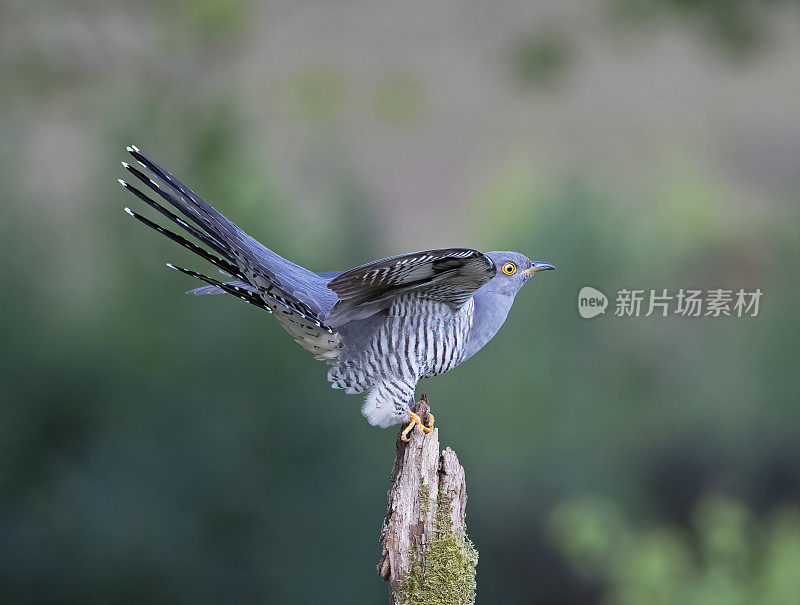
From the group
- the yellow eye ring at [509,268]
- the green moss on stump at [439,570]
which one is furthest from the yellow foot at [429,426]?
the yellow eye ring at [509,268]

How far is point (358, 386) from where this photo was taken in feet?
6.05

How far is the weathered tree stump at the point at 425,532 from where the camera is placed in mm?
1767

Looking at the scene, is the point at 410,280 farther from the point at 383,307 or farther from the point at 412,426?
the point at 412,426

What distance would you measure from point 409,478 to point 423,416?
0.47 feet

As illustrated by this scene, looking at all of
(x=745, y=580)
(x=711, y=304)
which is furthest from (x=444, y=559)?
(x=745, y=580)

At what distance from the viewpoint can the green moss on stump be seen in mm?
1765

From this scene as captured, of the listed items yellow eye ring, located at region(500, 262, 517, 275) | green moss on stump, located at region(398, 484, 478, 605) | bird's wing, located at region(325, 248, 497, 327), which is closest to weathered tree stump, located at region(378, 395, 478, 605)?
green moss on stump, located at region(398, 484, 478, 605)

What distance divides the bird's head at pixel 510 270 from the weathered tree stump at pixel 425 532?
383 mm

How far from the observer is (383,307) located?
181 centimetres

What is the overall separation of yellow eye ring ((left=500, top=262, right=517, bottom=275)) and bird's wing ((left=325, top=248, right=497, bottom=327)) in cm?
15

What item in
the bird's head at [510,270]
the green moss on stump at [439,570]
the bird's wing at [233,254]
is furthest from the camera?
the bird's head at [510,270]

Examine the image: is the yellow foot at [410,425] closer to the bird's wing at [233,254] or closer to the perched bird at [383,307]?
the perched bird at [383,307]

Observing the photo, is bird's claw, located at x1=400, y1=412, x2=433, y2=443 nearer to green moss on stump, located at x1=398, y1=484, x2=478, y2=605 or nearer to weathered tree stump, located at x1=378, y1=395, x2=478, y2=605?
weathered tree stump, located at x1=378, y1=395, x2=478, y2=605

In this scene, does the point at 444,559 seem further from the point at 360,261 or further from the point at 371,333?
the point at 360,261
